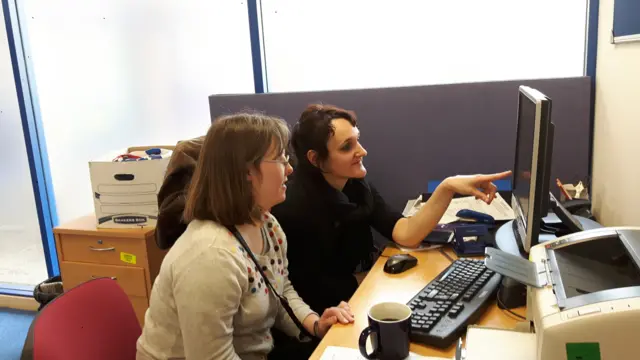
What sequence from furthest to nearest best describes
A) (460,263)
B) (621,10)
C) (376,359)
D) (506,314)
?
(621,10) → (460,263) → (506,314) → (376,359)

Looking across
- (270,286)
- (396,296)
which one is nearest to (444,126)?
(396,296)

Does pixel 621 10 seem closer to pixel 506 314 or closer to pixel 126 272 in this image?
pixel 506 314

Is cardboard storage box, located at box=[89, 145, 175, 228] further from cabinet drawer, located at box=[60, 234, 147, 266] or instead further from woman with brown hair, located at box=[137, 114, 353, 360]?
woman with brown hair, located at box=[137, 114, 353, 360]

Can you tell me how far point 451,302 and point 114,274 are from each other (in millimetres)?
1617

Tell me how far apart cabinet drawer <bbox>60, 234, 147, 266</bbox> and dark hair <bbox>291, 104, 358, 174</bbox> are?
0.90 meters

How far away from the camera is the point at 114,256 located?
235 centimetres

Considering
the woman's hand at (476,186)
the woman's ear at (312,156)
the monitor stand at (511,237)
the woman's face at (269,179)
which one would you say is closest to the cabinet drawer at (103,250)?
the woman's ear at (312,156)

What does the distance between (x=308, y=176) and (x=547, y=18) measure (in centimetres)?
125

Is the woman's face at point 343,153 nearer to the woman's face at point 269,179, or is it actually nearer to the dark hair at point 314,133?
the dark hair at point 314,133

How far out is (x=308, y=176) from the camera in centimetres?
176

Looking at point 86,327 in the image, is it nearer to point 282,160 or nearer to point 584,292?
point 282,160

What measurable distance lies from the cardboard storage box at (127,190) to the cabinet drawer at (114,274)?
0.18 metres

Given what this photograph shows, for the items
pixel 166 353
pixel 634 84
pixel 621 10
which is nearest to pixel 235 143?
pixel 166 353

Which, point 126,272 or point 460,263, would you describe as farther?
point 126,272
